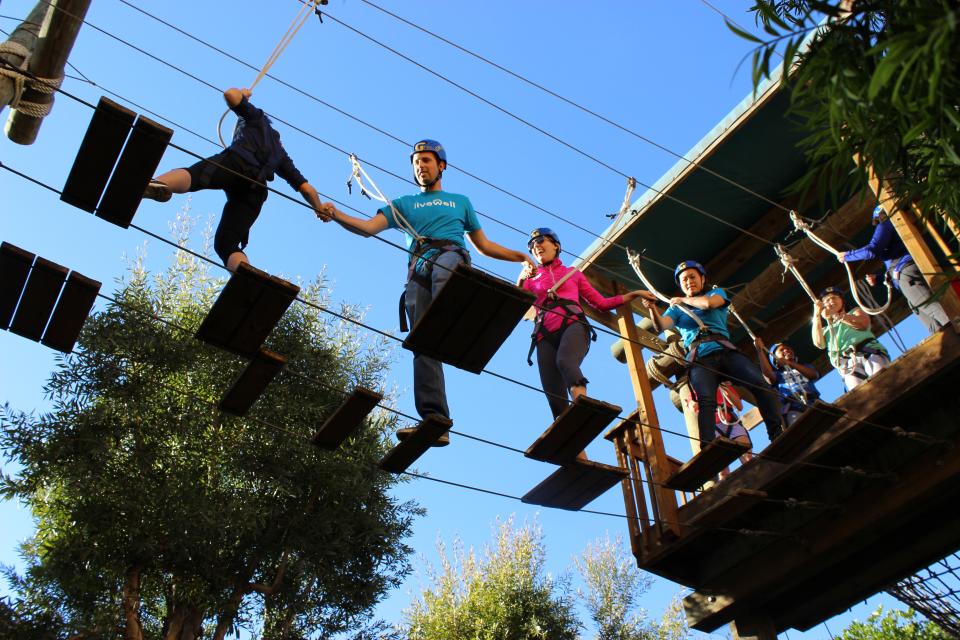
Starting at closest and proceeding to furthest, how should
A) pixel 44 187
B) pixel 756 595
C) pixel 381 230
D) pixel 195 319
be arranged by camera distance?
pixel 44 187 < pixel 381 230 < pixel 756 595 < pixel 195 319

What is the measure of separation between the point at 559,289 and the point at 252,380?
248cm

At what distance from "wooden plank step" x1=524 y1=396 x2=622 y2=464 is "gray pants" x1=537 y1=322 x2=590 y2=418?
59 centimetres

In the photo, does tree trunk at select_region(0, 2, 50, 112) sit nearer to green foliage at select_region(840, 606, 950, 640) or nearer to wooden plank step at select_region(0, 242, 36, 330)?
wooden plank step at select_region(0, 242, 36, 330)

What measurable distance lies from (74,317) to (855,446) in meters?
5.23

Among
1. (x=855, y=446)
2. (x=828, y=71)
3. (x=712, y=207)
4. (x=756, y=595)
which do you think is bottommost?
(x=828, y=71)

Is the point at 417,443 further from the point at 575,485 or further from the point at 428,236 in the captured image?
the point at 428,236

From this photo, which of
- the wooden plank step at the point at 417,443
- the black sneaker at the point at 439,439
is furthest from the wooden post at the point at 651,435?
the wooden plank step at the point at 417,443

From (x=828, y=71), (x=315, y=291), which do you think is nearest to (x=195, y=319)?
(x=315, y=291)

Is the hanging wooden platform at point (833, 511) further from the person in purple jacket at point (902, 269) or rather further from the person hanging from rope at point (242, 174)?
Answer: the person hanging from rope at point (242, 174)

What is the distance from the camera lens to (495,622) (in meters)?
12.7

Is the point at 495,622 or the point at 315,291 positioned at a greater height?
the point at 315,291

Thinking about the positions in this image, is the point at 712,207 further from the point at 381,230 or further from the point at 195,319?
the point at 195,319

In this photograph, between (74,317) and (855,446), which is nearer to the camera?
(74,317)

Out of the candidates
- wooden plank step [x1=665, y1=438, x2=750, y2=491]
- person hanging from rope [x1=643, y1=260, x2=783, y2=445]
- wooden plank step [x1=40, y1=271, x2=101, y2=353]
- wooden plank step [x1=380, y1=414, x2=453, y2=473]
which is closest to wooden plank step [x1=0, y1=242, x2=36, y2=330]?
wooden plank step [x1=40, y1=271, x2=101, y2=353]
